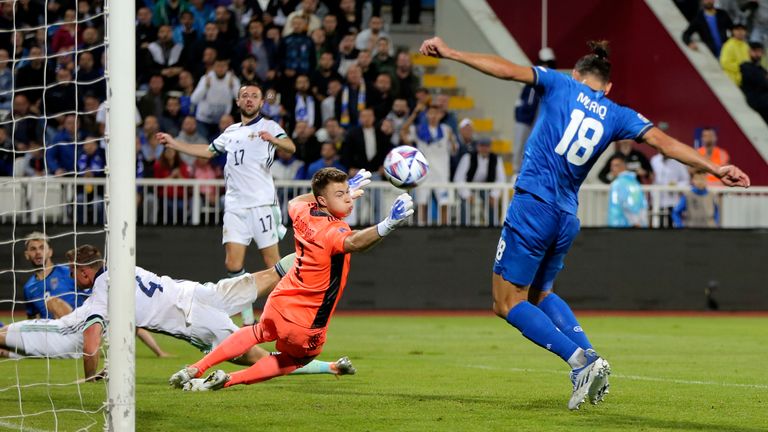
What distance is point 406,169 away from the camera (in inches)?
301

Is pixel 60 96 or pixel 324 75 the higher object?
pixel 324 75

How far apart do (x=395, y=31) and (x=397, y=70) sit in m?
3.69

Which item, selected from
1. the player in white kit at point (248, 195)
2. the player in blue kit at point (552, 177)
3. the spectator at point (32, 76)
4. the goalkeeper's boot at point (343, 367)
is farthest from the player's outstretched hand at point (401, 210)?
the spectator at point (32, 76)

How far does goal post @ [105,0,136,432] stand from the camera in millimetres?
6340

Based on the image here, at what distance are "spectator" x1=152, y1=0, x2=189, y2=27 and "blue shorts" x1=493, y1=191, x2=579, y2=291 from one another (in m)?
13.3

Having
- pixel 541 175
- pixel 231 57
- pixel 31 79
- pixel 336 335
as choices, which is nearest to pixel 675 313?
pixel 336 335

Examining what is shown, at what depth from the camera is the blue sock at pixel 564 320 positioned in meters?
8.43

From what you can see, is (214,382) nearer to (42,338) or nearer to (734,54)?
(42,338)

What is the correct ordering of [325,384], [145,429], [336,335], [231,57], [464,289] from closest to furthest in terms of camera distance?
[145,429]
[325,384]
[336,335]
[464,289]
[231,57]

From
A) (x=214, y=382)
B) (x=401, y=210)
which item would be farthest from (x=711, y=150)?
(x=401, y=210)

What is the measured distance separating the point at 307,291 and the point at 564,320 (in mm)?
1732

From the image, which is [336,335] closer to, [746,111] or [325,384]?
[325,384]

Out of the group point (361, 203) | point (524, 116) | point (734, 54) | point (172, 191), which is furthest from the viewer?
point (734, 54)

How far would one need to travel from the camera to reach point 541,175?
829 centimetres
